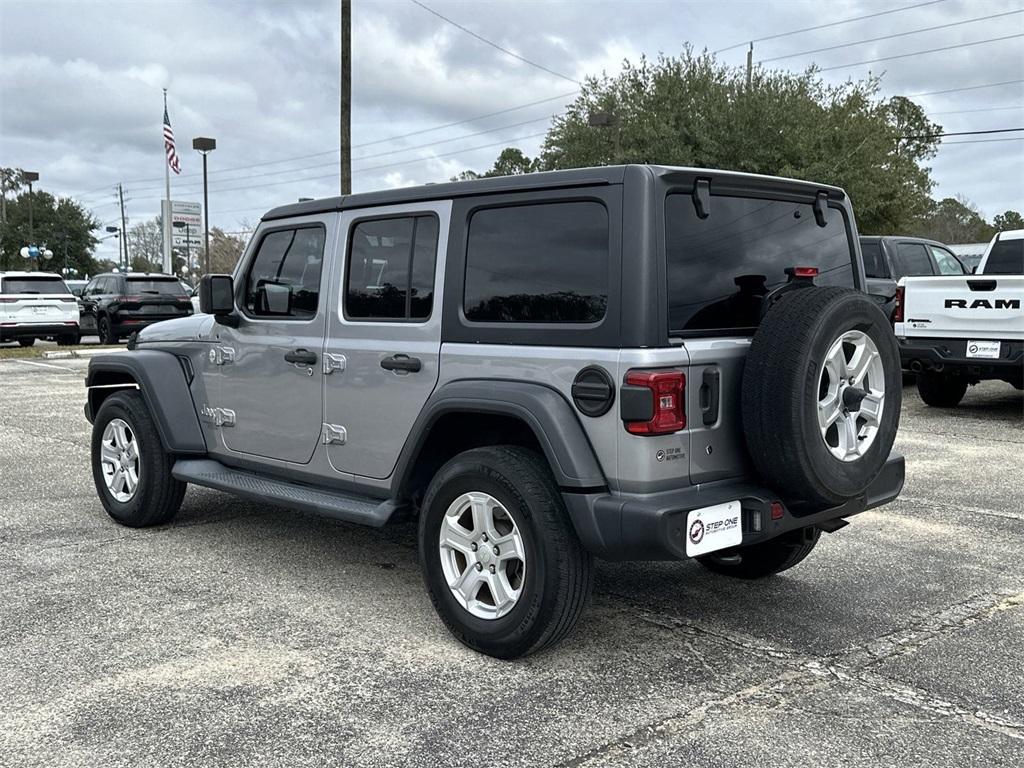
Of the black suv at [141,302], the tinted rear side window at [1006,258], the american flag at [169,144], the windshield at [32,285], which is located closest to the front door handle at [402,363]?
the tinted rear side window at [1006,258]

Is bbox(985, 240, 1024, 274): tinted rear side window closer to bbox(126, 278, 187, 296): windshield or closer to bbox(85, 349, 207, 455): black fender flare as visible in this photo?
bbox(85, 349, 207, 455): black fender flare

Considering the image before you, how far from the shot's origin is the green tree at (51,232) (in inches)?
2771

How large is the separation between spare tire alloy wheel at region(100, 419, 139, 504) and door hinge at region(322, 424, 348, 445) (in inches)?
64.3

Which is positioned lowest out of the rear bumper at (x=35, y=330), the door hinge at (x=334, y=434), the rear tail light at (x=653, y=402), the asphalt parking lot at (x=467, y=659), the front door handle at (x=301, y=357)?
the asphalt parking lot at (x=467, y=659)

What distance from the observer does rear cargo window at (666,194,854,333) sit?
11.9 feet

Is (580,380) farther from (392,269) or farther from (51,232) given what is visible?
(51,232)

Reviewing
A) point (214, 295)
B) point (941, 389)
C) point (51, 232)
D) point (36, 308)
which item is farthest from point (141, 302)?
point (51, 232)

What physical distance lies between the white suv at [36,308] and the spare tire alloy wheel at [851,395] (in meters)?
19.4

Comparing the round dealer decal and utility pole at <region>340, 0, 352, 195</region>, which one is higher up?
utility pole at <region>340, 0, 352, 195</region>

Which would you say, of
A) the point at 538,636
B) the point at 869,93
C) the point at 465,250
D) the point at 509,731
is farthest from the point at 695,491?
the point at 869,93

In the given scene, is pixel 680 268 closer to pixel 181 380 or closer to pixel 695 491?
pixel 695 491

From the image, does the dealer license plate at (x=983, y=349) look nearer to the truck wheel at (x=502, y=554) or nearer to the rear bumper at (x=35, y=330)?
the truck wheel at (x=502, y=554)

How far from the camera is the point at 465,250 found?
13.4 feet

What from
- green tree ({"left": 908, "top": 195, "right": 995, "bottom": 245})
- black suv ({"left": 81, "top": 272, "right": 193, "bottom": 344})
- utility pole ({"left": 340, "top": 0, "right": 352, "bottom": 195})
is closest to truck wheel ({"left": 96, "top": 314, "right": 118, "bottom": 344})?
black suv ({"left": 81, "top": 272, "right": 193, "bottom": 344})
